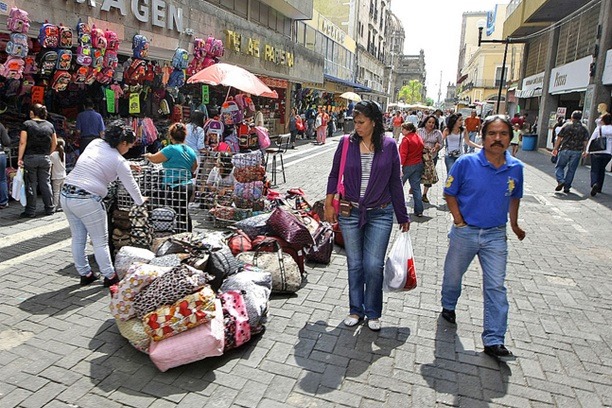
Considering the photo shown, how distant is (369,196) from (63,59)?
6.39m

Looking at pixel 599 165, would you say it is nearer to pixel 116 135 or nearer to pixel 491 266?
pixel 491 266

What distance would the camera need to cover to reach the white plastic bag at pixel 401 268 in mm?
3873

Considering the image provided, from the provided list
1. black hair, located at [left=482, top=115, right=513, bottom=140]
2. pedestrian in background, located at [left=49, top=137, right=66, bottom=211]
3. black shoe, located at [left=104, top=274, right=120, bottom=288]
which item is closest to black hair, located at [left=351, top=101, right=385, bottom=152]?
black hair, located at [left=482, top=115, right=513, bottom=140]

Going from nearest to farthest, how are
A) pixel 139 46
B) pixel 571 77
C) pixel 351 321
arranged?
1. pixel 351 321
2. pixel 139 46
3. pixel 571 77

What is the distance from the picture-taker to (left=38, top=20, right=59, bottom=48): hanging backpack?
291 inches

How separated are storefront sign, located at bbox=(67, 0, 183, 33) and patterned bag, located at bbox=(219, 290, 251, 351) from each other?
26.1 feet

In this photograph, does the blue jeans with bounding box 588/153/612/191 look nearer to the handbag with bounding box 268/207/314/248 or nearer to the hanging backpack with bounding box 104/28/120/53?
the handbag with bounding box 268/207/314/248

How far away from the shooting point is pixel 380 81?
60.2 meters

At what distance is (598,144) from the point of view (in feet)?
33.4

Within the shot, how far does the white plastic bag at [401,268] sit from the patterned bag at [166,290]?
61.0 inches

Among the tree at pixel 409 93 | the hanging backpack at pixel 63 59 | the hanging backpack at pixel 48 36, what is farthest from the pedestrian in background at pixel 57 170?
the tree at pixel 409 93

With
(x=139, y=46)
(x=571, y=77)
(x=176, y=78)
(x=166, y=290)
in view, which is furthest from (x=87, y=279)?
(x=571, y=77)

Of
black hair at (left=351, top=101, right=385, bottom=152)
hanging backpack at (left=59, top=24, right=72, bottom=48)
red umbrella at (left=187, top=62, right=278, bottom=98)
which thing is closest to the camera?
black hair at (left=351, top=101, right=385, bottom=152)

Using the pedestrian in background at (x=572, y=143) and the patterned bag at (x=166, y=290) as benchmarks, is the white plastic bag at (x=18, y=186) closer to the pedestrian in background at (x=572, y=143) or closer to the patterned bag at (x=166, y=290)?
the patterned bag at (x=166, y=290)
